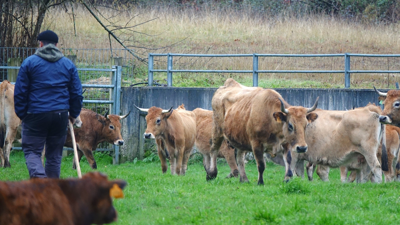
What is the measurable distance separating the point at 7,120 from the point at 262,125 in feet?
24.5

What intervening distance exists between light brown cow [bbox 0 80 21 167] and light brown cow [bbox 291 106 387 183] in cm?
757

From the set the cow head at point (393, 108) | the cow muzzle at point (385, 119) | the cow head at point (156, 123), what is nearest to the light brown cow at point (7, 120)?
the cow head at point (156, 123)

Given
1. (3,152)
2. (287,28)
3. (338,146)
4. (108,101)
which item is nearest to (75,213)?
(338,146)

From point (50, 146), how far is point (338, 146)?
6.46 m

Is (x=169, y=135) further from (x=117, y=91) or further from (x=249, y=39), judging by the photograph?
(x=249, y=39)

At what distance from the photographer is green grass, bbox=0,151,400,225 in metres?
6.45

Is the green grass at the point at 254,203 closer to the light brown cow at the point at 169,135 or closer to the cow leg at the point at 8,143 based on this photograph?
the light brown cow at the point at 169,135

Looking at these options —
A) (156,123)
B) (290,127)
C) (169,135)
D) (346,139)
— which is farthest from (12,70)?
(346,139)

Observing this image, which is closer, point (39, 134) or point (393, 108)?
point (39, 134)

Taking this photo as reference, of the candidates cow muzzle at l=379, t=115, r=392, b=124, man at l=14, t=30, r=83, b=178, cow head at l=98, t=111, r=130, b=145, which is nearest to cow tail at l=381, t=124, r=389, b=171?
cow muzzle at l=379, t=115, r=392, b=124

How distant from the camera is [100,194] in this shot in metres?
4.21

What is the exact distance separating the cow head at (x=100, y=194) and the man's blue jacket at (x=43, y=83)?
3.04 meters

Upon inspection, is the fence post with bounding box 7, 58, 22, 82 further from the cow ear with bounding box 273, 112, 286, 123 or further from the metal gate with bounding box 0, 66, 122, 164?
the cow ear with bounding box 273, 112, 286, 123

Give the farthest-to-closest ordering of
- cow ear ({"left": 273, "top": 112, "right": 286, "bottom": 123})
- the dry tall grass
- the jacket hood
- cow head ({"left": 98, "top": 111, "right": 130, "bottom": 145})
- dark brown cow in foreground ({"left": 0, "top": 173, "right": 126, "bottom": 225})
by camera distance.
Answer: the dry tall grass, cow head ({"left": 98, "top": 111, "right": 130, "bottom": 145}), cow ear ({"left": 273, "top": 112, "right": 286, "bottom": 123}), the jacket hood, dark brown cow in foreground ({"left": 0, "top": 173, "right": 126, "bottom": 225})
